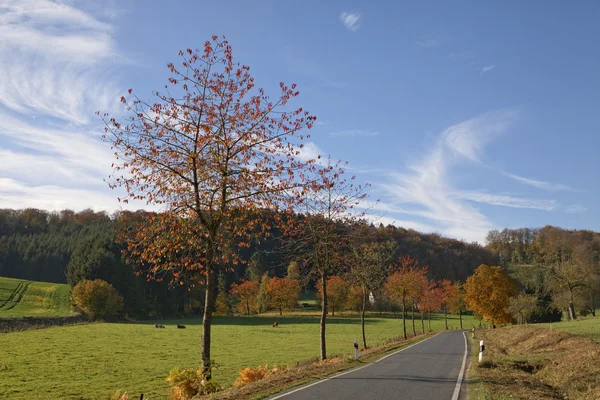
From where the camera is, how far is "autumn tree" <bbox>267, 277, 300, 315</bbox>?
99.0 metres

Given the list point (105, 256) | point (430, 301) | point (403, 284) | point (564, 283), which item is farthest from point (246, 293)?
point (564, 283)

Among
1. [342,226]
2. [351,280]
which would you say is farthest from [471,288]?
[342,226]

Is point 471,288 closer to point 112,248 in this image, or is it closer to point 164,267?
point 164,267

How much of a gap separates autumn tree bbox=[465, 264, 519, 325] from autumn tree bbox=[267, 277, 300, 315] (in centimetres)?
4714

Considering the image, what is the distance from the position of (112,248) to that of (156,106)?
3279 inches

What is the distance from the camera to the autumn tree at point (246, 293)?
105 meters

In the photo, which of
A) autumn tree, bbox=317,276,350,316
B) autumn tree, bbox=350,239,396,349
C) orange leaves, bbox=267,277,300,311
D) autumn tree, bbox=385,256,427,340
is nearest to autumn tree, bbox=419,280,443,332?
autumn tree, bbox=385,256,427,340

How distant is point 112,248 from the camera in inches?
3477

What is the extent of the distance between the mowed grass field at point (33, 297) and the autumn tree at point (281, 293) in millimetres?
39826

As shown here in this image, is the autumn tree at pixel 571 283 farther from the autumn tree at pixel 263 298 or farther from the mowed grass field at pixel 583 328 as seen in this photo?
the autumn tree at pixel 263 298

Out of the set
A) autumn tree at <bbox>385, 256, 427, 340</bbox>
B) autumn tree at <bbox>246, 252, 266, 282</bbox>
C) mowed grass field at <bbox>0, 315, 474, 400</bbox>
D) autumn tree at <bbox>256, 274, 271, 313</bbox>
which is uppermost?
autumn tree at <bbox>246, 252, 266, 282</bbox>

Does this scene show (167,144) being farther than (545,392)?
Yes

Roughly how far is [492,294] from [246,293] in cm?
6218

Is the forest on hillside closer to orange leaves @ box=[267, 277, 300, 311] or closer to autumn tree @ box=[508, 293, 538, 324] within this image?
orange leaves @ box=[267, 277, 300, 311]
